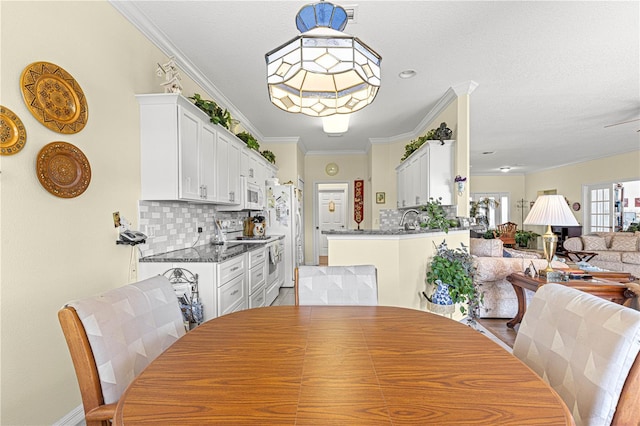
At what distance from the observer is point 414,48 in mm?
2664

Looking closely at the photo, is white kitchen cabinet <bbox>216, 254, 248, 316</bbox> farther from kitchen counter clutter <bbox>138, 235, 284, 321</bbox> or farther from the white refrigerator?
the white refrigerator

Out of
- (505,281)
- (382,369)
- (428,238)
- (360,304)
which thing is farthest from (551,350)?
(505,281)

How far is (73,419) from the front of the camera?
1733 mm

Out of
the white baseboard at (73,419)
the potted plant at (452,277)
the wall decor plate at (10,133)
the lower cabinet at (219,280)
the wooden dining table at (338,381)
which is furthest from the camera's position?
the potted plant at (452,277)

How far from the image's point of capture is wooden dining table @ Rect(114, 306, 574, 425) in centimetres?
71

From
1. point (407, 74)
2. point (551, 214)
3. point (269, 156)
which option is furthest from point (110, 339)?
point (269, 156)

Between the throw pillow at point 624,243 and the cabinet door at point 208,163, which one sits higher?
the cabinet door at point 208,163

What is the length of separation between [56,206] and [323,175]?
211 inches

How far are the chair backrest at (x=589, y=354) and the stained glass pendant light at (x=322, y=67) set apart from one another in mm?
1097

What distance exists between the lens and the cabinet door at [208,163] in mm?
2748

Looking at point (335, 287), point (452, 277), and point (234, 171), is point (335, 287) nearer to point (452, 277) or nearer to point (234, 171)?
point (452, 277)

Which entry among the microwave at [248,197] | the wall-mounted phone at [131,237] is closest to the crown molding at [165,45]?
the microwave at [248,197]

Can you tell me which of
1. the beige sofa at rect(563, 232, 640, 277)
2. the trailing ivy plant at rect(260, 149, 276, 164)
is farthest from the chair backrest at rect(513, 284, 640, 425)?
the beige sofa at rect(563, 232, 640, 277)

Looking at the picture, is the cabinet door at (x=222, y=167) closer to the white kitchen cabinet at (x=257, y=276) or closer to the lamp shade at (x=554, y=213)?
the white kitchen cabinet at (x=257, y=276)
